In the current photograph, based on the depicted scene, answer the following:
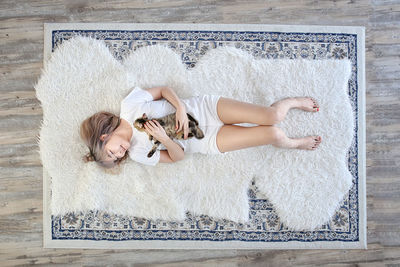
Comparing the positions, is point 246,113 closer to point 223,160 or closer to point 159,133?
point 223,160

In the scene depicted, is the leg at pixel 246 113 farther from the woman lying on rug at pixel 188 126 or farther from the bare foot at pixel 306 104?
the bare foot at pixel 306 104

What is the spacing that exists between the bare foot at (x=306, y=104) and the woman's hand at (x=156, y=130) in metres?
0.73

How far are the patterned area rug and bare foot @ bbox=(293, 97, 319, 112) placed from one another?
9.5 inches

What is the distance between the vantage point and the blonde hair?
127cm

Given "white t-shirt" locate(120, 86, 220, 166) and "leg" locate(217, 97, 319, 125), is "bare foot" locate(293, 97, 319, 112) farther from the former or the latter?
"white t-shirt" locate(120, 86, 220, 166)

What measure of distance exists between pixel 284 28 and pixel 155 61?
2.48 feet

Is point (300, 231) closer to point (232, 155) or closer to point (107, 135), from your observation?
point (232, 155)

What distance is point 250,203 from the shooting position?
149 centimetres

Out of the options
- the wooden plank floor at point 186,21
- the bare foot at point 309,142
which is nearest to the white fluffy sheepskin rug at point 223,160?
the bare foot at point 309,142

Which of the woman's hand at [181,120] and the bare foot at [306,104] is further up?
the bare foot at [306,104]

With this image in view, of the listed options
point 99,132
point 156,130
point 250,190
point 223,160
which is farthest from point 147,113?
point 250,190

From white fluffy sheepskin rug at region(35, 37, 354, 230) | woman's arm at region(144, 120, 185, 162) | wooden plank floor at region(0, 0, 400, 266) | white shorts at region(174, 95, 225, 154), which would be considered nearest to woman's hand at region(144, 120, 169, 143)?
woman's arm at region(144, 120, 185, 162)

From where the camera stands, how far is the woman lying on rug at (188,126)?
1.30 meters

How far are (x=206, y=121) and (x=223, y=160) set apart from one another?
0.26 meters
